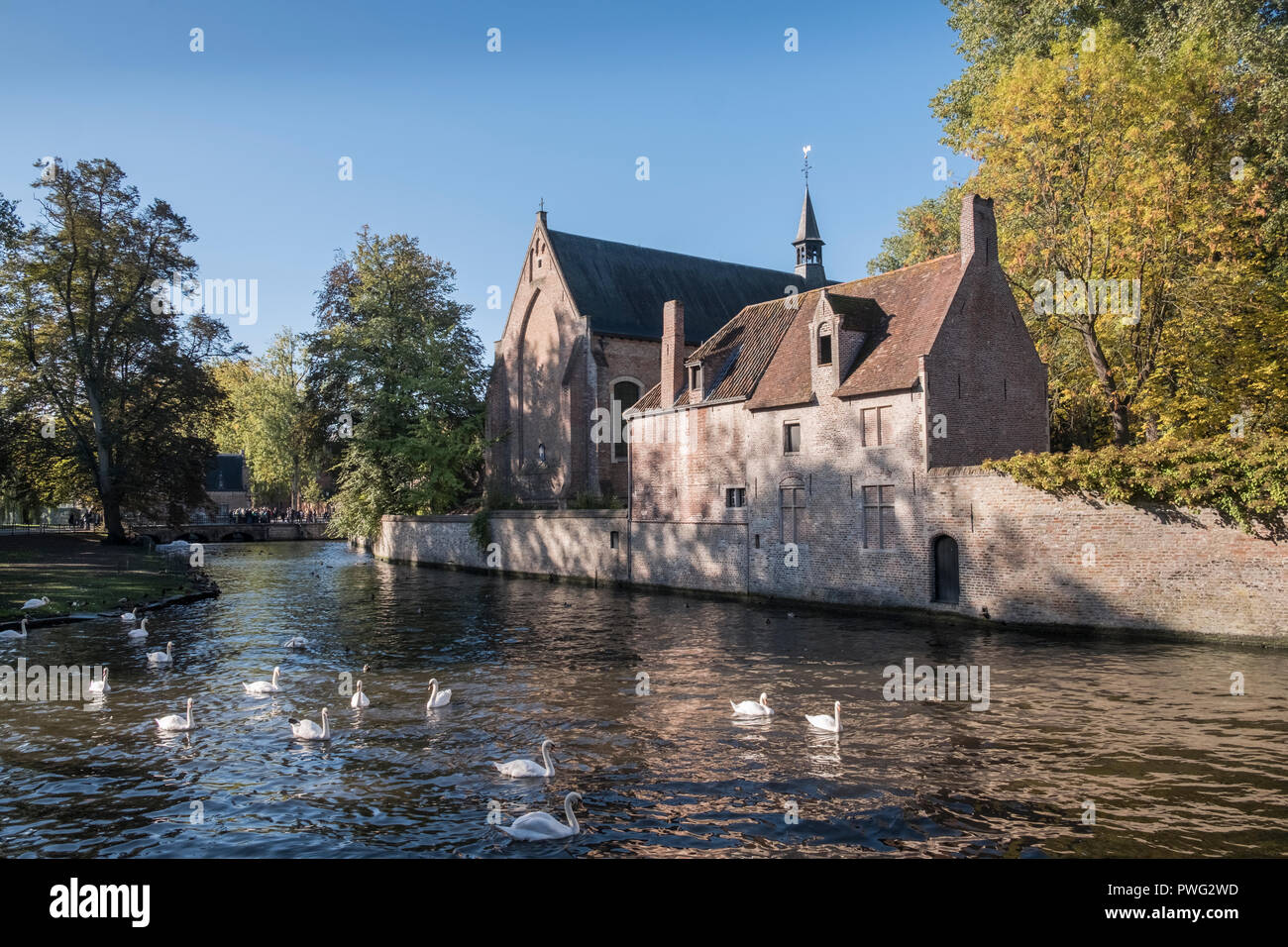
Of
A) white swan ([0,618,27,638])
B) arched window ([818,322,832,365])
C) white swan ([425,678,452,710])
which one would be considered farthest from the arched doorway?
white swan ([0,618,27,638])

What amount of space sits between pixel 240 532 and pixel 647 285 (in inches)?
1591

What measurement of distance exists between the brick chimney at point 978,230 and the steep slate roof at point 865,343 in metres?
0.64

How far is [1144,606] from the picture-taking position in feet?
68.0

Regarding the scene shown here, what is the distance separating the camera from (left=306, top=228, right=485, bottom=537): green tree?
48906 millimetres

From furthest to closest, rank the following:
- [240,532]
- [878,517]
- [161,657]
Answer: [240,532] < [878,517] < [161,657]

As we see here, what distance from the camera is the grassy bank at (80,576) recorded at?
25.1m

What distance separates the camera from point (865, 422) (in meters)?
27.0

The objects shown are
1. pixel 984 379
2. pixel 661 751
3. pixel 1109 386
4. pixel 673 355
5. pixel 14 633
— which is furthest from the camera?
pixel 673 355

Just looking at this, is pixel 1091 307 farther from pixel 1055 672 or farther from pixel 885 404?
pixel 1055 672

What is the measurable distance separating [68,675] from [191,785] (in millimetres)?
7816

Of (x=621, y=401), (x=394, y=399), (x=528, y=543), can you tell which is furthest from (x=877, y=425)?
(x=394, y=399)

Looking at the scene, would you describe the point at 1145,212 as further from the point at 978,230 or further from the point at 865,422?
the point at 865,422

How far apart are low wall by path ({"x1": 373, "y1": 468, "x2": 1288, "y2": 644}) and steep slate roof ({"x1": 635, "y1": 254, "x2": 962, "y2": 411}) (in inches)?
156
